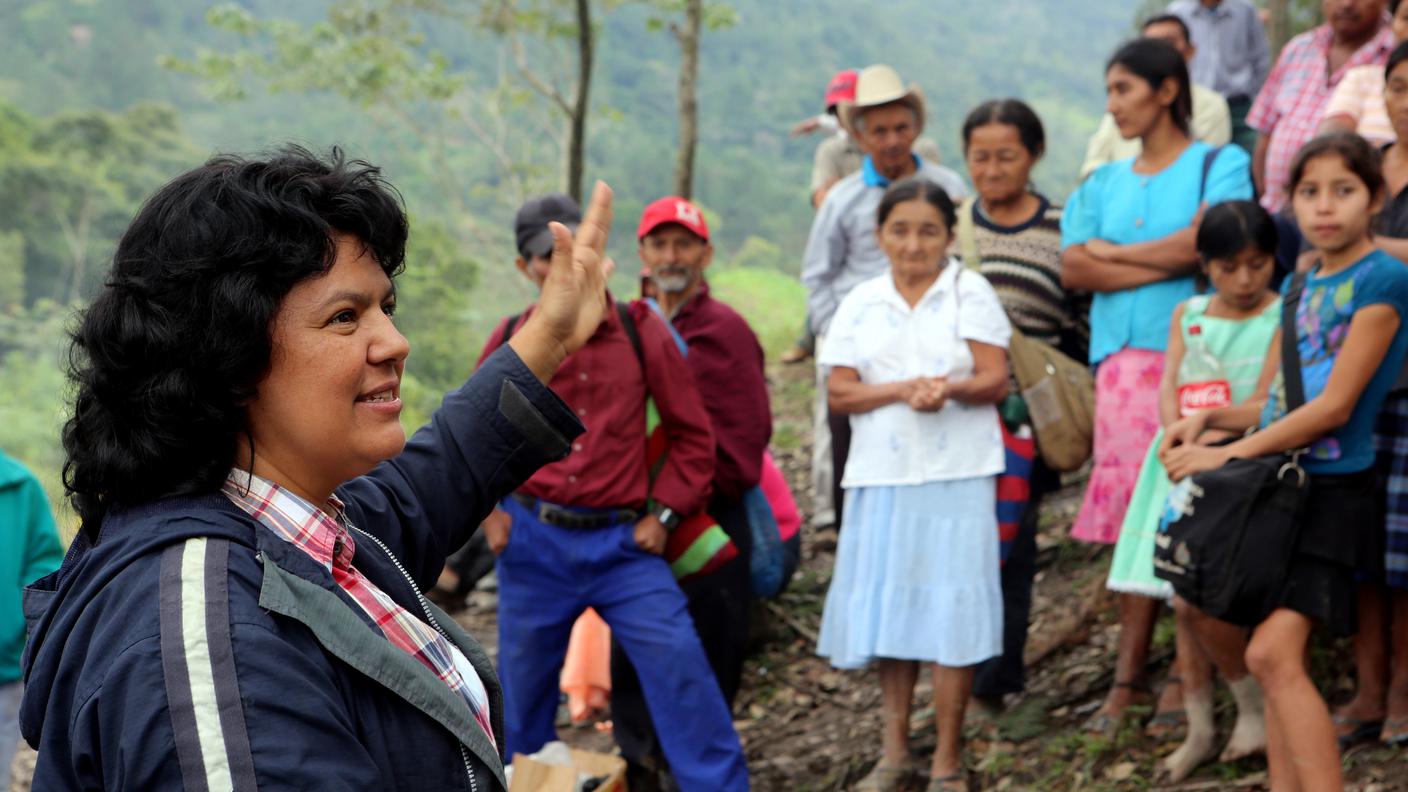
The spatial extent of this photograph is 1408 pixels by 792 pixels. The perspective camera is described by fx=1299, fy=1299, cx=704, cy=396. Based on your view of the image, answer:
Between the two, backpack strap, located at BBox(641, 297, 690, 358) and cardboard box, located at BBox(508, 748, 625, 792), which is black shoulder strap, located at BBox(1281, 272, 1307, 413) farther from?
cardboard box, located at BBox(508, 748, 625, 792)

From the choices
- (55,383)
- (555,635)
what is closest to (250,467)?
(555,635)

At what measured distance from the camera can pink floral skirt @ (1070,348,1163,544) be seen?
454 centimetres

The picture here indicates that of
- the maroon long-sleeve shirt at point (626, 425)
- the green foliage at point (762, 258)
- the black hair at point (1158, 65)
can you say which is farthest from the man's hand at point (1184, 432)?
the green foliage at point (762, 258)

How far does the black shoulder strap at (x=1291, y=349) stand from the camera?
3.62 meters

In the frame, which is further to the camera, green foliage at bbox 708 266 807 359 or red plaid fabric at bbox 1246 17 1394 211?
green foliage at bbox 708 266 807 359

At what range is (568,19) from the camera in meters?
17.5

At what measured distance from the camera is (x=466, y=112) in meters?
20.8

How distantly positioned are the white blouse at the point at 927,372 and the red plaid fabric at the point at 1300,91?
193 cm

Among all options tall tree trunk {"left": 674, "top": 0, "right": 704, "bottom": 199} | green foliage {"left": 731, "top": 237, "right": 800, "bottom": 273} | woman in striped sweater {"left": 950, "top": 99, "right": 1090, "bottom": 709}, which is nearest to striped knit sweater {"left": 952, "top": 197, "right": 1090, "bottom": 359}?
woman in striped sweater {"left": 950, "top": 99, "right": 1090, "bottom": 709}

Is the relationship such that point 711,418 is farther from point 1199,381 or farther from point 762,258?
point 762,258

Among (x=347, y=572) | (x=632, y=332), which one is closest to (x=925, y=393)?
(x=632, y=332)

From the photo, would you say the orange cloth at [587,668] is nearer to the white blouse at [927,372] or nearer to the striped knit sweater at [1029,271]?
the white blouse at [927,372]

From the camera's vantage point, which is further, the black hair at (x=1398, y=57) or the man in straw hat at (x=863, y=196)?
the man in straw hat at (x=863, y=196)

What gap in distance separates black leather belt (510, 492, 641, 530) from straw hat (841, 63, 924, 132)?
2.35m
